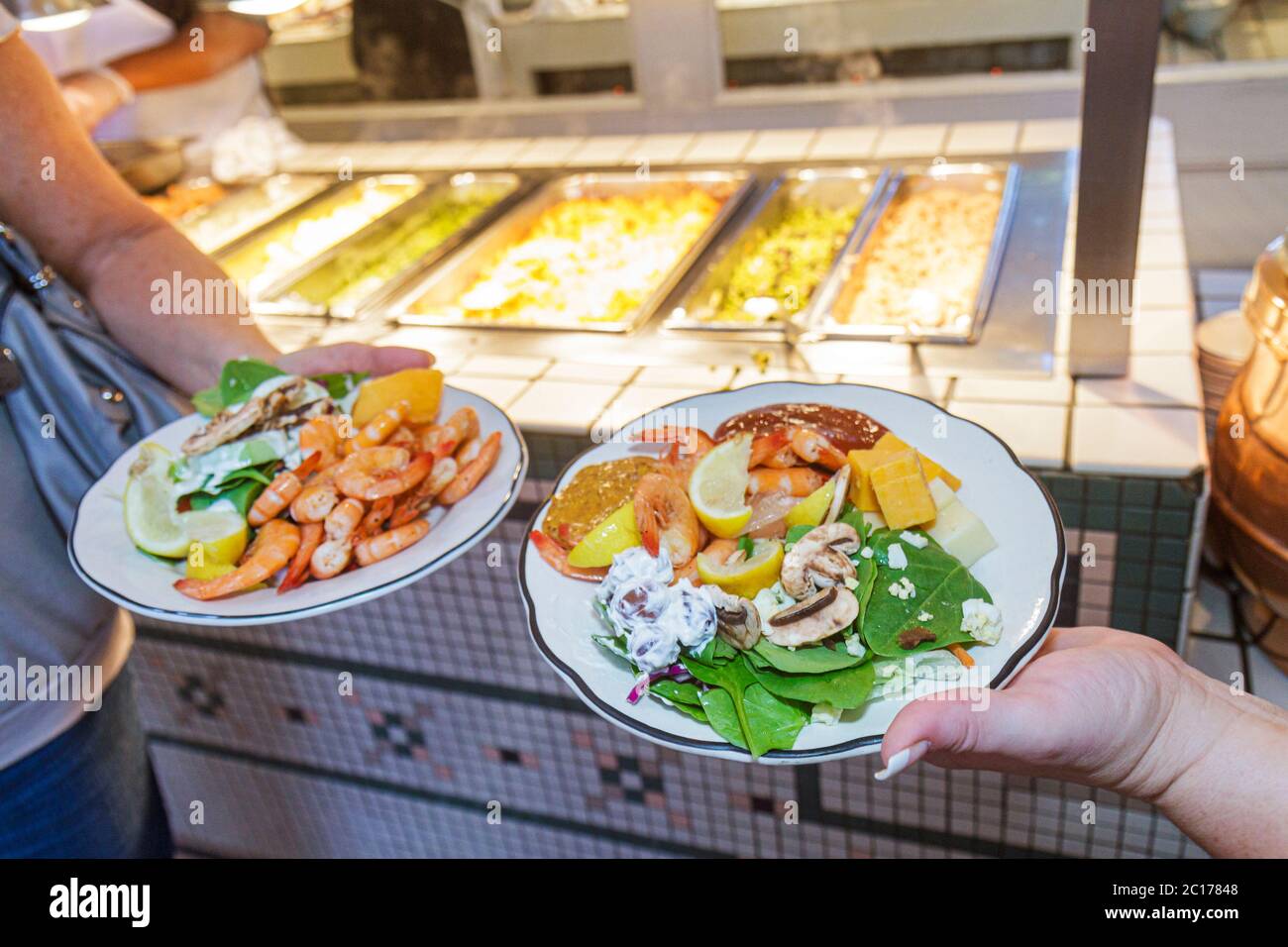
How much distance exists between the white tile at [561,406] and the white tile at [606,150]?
1.16 metres

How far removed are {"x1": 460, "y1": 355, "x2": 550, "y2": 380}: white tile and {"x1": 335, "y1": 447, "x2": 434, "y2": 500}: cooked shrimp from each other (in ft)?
1.91

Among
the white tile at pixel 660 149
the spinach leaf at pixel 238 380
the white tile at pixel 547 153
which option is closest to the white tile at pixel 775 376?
the spinach leaf at pixel 238 380

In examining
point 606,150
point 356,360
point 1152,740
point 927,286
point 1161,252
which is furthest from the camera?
point 606,150

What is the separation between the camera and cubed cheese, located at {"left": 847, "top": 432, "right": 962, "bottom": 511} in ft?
3.50

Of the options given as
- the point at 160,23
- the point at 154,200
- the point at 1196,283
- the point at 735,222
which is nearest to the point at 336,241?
the point at 154,200

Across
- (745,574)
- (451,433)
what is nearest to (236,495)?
(451,433)

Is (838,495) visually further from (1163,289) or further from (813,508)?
(1163,289)

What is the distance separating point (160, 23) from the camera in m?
3.15

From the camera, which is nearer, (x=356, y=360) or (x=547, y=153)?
(x=356, y=360)

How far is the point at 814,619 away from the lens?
0.94 meters

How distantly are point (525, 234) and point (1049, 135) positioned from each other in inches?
51.3

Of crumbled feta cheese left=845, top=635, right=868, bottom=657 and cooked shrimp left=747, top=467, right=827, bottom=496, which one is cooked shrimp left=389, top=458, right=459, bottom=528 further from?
crumbled feta cheese left=845, top=635, right=868, bottom=657

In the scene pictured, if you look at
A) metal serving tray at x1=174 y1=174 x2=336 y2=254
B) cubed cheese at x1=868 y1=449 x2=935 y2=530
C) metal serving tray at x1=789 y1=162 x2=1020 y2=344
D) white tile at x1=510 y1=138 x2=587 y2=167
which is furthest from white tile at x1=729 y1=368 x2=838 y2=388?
metal serving tray at x1=174 y1=174 x2=336 y2=254
